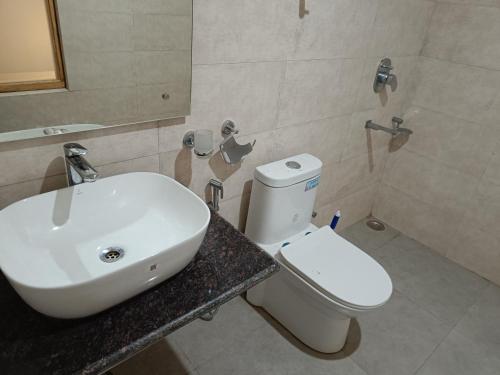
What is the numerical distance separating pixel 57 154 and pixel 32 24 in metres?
0.35

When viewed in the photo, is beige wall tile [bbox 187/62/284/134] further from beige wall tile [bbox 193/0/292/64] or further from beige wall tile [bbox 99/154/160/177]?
beige wall tile [bbox 99/154/160/177]

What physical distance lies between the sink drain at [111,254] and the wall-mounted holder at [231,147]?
0.60m

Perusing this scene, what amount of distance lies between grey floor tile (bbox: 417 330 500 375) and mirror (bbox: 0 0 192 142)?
1.69 m

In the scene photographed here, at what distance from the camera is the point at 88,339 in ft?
2.56

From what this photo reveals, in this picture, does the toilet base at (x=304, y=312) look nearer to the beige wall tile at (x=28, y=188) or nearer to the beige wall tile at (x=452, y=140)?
the beige wall tile at (x=28, y=188)

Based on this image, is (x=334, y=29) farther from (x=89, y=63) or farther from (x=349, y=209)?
(x=349, y=209)

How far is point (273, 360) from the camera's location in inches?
63.9

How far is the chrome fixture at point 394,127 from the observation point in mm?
2131

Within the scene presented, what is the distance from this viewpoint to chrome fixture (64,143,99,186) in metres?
0.96

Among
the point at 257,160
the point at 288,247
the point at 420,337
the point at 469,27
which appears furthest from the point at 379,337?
the point at 469,27

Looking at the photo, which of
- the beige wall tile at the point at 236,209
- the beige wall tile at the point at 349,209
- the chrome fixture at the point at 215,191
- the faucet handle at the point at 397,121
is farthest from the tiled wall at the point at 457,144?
the chrome fixture at the point at 215,191

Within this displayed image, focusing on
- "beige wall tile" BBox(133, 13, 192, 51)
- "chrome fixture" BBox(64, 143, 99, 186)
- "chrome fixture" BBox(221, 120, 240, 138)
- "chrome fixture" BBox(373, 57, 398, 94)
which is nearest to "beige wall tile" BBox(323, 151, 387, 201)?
"chrome fixture" BBox(373, 57, 398, 94)

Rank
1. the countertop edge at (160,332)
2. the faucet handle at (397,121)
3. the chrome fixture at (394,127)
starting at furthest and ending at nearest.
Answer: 1. the faucet handle at (397,121)
2. the chrome fixture at (394,127)
3. the countertop edge at (160,332)

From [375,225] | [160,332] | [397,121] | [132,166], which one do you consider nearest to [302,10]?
[132,166]
